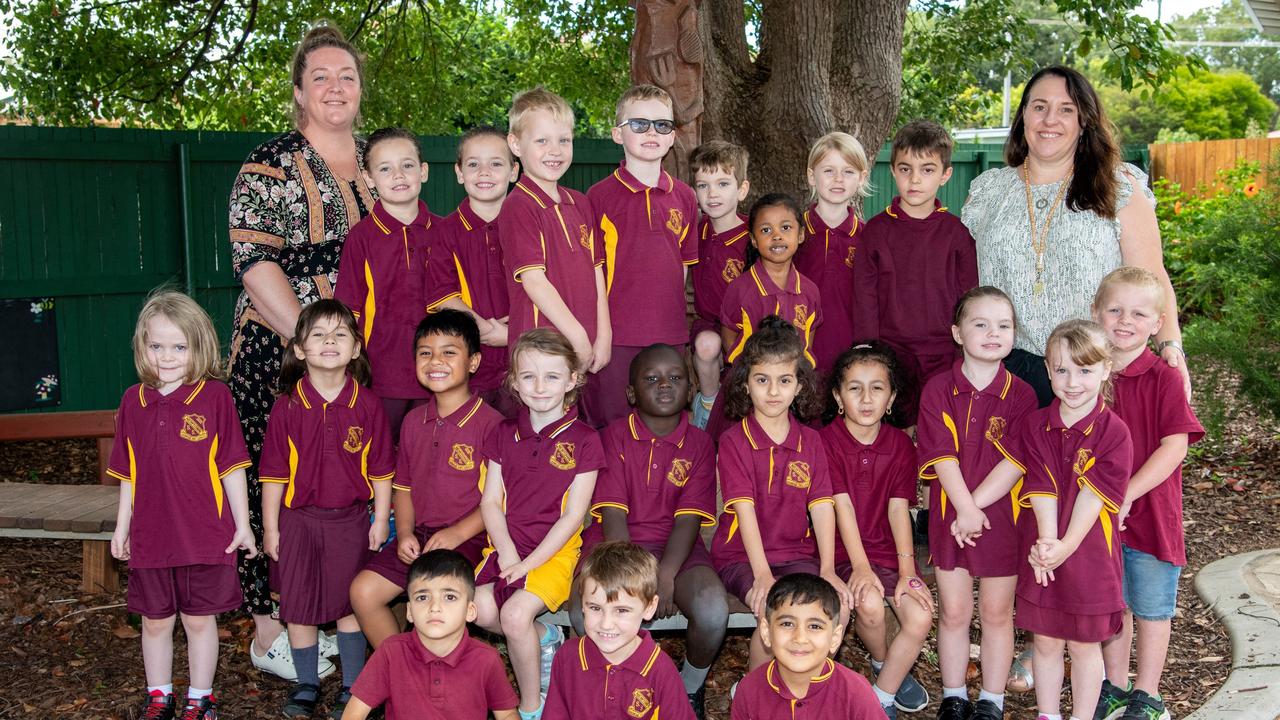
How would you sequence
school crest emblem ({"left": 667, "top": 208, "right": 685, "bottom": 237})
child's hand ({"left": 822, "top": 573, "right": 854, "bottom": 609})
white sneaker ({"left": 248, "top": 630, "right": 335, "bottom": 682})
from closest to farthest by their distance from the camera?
child's hand ({"left": 822, "top": 573, "right": 854, "bottom": 609})
white sneaker ({"left": 248, "top": 630, "right": 335, "bottom": 682})
school crest emblem ({"left": 667, "top": 208, "right": 685, "bottom": 237})

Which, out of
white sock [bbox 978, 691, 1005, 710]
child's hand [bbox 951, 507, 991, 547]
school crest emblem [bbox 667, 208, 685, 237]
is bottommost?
white sock [bbox 978, 691, 1005, 710]

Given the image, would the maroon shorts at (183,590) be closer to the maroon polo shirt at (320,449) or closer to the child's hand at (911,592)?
the maroon polo shirt at (320,449)

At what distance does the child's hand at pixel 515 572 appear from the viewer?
356 cm

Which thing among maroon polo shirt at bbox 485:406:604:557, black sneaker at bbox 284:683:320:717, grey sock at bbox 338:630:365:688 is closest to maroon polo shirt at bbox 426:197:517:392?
maroon polo shirt at bbox 485:406:604:557

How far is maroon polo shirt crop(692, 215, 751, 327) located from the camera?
15.5 ft

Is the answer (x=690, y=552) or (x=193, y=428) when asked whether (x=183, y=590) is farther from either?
(x=690, y=552)

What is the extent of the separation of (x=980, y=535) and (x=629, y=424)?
49.9 inches

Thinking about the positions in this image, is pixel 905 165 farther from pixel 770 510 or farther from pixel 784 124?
pixel 784 124

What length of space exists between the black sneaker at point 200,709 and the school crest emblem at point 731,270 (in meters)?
2.63

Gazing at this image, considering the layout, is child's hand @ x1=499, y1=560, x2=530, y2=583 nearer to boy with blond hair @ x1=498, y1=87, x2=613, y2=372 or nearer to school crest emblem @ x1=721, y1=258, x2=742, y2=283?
boy with blond hair @ x1=498, y1=87, x2=613, y2=372

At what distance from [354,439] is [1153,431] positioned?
9.03 feet

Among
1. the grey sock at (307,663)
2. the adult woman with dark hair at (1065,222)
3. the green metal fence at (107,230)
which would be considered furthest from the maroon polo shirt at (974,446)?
the green metal fence at (107,230)

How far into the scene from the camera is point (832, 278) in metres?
4.54

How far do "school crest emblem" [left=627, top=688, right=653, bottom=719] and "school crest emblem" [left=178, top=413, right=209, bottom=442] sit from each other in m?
1.75
